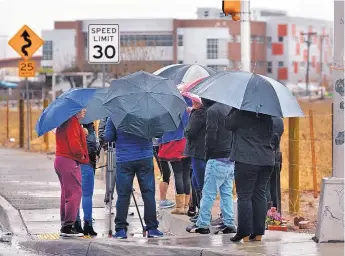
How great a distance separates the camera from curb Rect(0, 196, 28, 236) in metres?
13.4

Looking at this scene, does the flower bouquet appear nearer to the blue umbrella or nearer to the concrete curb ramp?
the concrete curb ramp

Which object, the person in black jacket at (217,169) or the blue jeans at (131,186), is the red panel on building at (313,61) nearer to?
the person in black jacket at (217,169)

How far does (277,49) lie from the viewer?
12744 centimetres

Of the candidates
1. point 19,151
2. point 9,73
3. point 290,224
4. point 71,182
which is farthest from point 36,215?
point 9,73

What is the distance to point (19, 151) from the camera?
29.8 m

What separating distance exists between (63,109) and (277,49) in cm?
11653

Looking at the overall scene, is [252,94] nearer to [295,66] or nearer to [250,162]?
[250,162]

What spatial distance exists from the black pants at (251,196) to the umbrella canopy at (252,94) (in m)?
0.66

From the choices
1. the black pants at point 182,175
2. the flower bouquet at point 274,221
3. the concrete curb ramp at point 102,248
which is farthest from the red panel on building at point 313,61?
the concrete curb ramp at point 102,248

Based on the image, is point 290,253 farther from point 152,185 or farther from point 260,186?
point 152,185

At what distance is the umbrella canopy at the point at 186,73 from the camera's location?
14.7 m

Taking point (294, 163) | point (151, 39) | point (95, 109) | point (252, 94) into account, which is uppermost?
point (151, 39)

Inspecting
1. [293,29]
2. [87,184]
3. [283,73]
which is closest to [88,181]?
[87,184]

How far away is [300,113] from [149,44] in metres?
97.7
